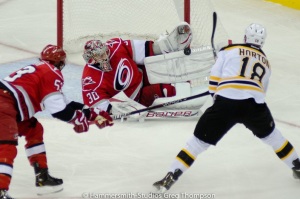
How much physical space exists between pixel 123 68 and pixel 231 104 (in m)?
1.35

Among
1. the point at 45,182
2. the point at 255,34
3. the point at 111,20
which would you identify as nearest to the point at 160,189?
the point at 45,182

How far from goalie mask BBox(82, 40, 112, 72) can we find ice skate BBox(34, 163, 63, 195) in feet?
3.77

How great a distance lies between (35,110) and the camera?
4.32 meters

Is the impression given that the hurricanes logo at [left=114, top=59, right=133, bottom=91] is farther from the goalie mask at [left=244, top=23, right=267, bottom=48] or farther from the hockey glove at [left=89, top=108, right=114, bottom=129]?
the goalie mask at [left=244, top=23, right=267, bottom=48]

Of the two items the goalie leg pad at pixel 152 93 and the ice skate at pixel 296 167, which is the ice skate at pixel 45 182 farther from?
the goalie leg pad at pixel 152 93

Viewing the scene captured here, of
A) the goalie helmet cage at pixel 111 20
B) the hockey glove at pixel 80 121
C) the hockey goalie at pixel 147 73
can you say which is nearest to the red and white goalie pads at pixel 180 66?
the hockey goalie at pixel 147 73

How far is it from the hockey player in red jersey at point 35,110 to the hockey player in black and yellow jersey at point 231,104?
0.42 m

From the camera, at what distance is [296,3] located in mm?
7988

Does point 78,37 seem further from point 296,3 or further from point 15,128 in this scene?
point 15,128

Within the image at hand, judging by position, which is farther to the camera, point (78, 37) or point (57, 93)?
point (78, 37)

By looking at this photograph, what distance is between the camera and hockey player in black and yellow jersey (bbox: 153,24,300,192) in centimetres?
434

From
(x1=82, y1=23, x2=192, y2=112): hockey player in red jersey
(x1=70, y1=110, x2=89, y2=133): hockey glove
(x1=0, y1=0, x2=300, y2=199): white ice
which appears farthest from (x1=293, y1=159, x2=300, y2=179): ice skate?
(x1=82, y1=23, x2=192, y2=112): hockey player in red jersey

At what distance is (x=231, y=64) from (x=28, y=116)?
39.3 inches

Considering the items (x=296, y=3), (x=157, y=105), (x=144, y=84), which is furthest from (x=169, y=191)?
(x=296, y=3)
